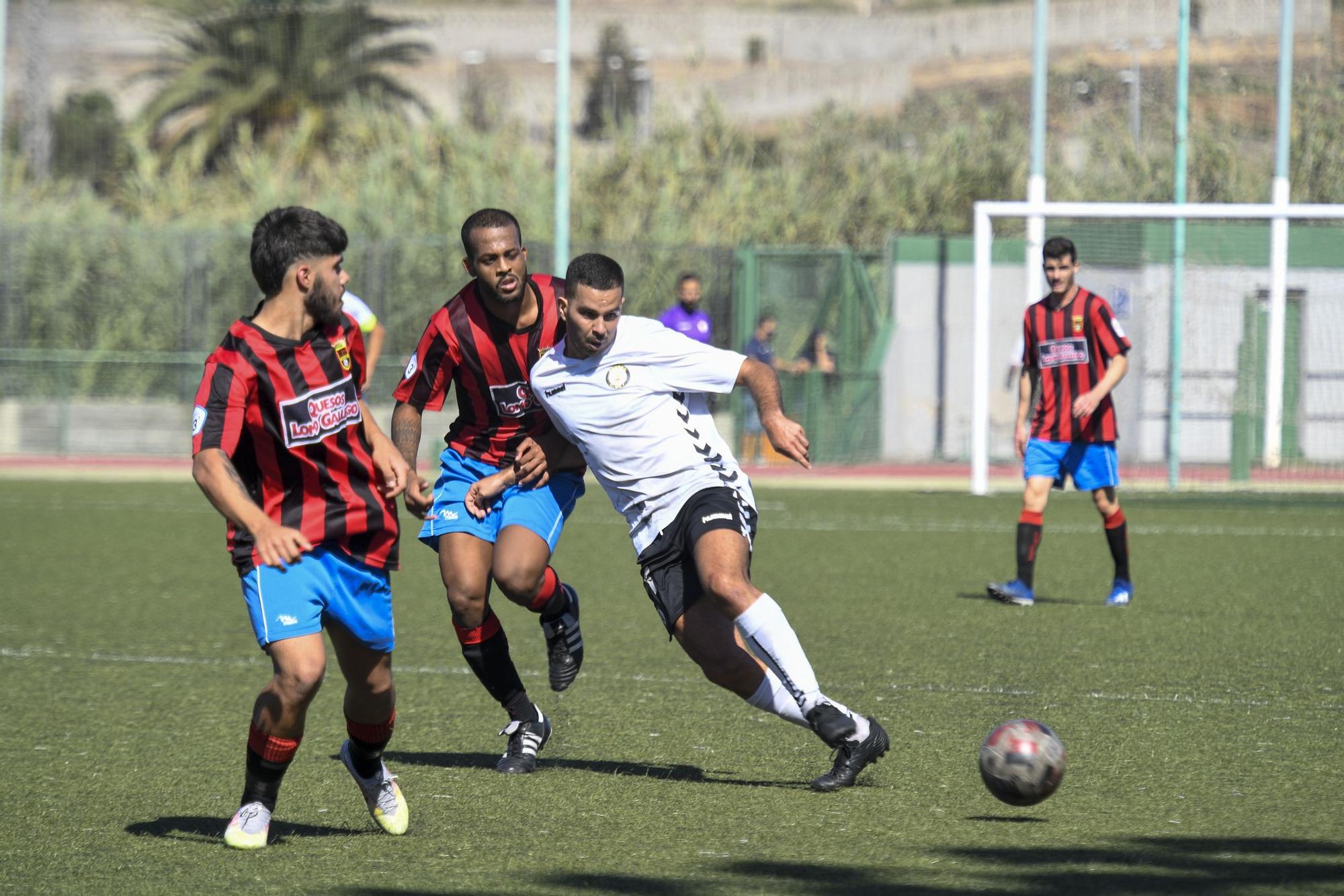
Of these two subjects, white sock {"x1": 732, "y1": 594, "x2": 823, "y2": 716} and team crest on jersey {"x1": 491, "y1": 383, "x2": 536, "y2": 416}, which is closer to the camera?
white sock {"x1": 732, "y1": 594, "x2": 823, "y2": 716}

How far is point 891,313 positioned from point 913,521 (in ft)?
27.0

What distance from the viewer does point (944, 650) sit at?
27.7 ft

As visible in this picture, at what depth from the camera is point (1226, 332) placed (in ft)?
60.3

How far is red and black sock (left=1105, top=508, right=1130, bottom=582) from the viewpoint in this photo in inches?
404

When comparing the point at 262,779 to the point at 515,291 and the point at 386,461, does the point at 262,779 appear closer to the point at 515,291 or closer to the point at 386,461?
the point at 386,461

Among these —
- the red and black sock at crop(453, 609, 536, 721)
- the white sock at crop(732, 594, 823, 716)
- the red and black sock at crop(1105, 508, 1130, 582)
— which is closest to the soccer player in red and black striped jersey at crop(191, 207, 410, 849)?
the white sock at crop(732, 594, 823, 716)

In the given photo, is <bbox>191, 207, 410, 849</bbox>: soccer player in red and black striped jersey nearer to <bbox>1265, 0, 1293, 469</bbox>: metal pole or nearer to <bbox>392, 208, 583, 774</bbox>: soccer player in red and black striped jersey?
<bbox>392, 208, 583, 774</bbox>: soccer player in red and black striped jersey

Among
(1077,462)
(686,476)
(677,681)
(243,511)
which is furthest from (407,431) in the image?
(1077,462)

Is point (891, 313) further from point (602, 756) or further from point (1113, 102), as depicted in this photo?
point (602, 756)

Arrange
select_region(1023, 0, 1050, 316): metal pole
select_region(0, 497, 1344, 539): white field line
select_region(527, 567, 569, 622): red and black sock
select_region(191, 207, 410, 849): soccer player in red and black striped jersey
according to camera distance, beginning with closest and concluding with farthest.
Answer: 1. select_region(191, 207, 410, 849): soccer player in red and black striped jersey
2. select_region(527, 567, 569, 622): red and black sock
3. select_region(0, 497, 1344, 539): white field line
4. select_region(1023, 0, 1050, 316): metal pole

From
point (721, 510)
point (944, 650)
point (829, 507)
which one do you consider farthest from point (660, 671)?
point (829, 507)

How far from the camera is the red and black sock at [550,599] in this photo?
6.34 m

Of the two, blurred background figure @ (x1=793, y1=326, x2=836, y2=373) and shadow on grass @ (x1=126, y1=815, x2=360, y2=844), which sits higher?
blurred background figure @ (x1=793, y1=326, x2=836, y2=373)

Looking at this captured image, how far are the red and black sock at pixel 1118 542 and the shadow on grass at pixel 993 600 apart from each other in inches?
12.0
